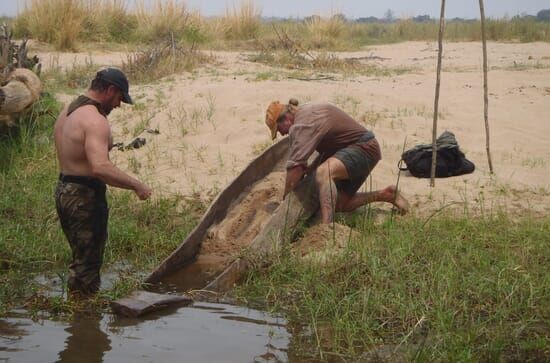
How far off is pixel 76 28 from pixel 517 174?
37.7ft

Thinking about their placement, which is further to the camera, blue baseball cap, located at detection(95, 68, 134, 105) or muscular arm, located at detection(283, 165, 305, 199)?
muscular arm, located at detection(283, 165, 305, 199)

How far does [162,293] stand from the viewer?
6754 mm

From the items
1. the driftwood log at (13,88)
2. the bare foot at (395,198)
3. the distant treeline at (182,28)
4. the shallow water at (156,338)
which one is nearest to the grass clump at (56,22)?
the distant treeline at (182,28)

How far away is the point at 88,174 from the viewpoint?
20.3 feet

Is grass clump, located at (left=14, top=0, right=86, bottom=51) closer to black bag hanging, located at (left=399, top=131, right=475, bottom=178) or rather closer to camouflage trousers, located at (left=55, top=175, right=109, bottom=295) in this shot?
black bag hanging, located at (left=399, top=131, right=475, bottom=178)

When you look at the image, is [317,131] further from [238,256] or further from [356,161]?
[238,256]

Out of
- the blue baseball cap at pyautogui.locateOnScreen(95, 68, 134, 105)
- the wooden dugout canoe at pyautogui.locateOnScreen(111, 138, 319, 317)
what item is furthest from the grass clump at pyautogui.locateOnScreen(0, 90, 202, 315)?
the blue baseball cap at pyautogui.locateOnScreen(95, 68, 134, 105)

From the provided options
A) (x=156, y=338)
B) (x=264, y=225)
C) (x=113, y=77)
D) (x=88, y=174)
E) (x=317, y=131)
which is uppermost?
(x=113, y=77)

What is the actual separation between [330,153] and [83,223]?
2.70 m

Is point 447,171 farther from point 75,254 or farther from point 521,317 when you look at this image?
point 75,254

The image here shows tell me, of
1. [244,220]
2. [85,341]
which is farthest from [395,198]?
[85,341]

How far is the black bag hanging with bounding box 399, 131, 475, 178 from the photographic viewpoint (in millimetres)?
9188

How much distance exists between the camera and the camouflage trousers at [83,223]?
620cm

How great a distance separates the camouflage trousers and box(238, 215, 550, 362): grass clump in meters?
1.14
